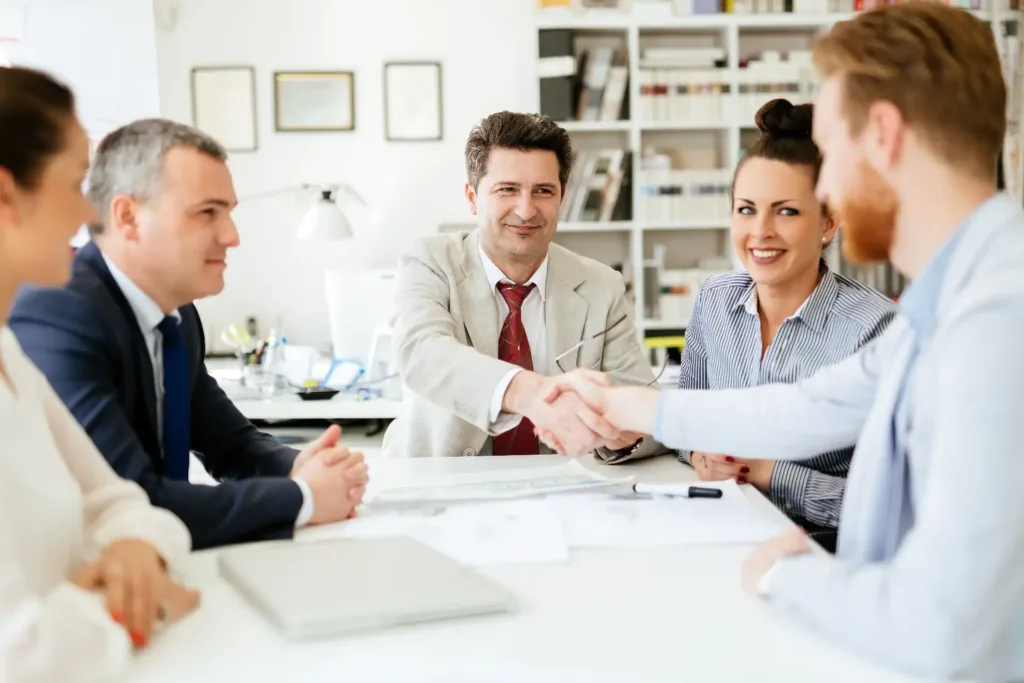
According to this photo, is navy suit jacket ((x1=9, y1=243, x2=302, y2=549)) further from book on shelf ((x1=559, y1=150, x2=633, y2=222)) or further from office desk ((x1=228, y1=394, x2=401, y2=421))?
book on shelf ((x1=559, y1=150, x2=633, y2=222))

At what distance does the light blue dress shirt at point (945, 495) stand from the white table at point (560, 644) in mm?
54

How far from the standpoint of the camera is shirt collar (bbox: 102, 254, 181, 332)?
156cm

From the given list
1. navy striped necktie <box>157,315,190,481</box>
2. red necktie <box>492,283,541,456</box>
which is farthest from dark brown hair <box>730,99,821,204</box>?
navy striped necktie <box>157,315,190,481</box>

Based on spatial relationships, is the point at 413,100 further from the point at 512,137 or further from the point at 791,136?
the point at 791,136

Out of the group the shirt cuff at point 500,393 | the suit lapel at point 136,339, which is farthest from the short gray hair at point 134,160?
the shirt cuff at point 500,393

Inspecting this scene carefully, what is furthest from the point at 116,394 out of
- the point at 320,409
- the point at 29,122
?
the point at 320,409

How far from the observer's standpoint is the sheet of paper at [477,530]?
1.26m

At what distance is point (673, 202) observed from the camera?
4.31 meters

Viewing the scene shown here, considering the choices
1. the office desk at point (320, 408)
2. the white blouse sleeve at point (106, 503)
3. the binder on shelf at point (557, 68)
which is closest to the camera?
the white blouse sleeve at point (106, 503)

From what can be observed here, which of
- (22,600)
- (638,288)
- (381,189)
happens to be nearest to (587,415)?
(22,600)

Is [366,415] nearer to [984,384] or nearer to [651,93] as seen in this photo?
[651,93]

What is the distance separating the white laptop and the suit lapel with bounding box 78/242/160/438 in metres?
0.36

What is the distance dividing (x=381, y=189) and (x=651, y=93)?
1.35m

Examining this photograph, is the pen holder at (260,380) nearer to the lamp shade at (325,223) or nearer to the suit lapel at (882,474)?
the lamp shade at (325,223)
